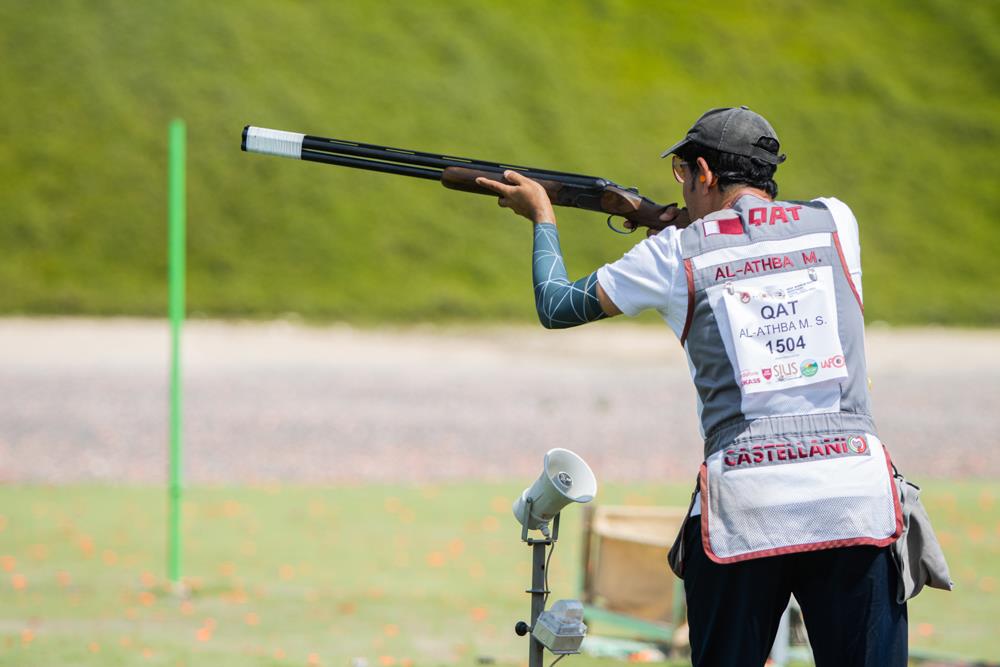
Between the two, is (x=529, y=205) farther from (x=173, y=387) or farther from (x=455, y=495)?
(x=455, y=495)

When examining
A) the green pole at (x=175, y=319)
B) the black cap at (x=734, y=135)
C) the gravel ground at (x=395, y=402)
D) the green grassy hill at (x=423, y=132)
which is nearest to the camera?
the black cap at (x=734, y=135)

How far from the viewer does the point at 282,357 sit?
18594mm

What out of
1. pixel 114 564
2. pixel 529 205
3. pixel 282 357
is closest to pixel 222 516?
pixel 114 564

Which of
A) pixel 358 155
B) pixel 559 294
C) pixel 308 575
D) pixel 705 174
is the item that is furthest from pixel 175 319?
pixel 705 174

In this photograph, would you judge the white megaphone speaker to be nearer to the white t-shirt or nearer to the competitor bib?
the white t-shirt

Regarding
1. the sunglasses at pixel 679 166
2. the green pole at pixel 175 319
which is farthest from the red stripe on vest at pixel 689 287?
the green pole at pixel 175 319

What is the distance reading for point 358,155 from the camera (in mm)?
3209

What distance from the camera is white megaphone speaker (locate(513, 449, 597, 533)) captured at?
294cm

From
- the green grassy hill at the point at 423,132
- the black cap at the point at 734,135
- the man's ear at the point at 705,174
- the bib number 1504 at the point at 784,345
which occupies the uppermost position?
the green grassy hill at the point at 423,132

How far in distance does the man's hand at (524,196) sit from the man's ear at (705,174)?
1.35 ft

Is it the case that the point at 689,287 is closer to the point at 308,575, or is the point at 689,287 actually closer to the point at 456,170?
the point at 456,170

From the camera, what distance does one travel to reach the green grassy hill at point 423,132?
23.6 metres

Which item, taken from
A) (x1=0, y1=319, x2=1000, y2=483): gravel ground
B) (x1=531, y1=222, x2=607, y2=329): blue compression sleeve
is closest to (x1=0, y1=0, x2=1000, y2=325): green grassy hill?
(x1=0, y1=319, x2=1000, y2=483): gravel ground

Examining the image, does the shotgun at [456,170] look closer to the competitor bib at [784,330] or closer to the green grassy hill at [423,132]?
the competitor bib at [784,330]
